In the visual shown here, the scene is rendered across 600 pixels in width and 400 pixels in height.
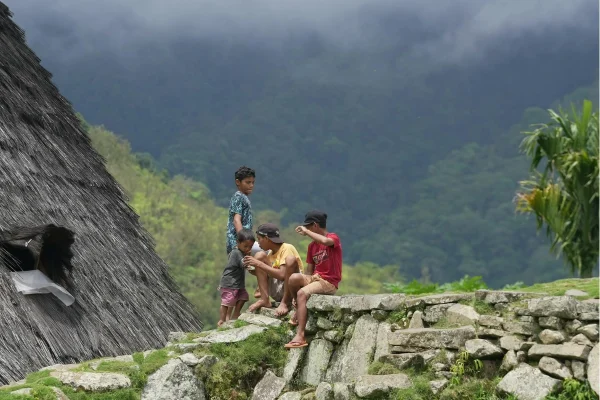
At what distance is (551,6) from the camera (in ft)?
377

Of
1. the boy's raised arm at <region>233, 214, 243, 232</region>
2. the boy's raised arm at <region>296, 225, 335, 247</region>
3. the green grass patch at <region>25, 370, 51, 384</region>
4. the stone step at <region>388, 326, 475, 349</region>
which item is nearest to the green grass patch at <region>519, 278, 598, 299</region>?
the stone step at <region>388, 326, 475, 349</region>

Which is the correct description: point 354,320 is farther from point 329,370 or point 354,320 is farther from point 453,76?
point 453,76

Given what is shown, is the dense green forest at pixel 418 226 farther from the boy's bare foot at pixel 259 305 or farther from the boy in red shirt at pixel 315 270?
the boy in red shirt at pixel 315 270

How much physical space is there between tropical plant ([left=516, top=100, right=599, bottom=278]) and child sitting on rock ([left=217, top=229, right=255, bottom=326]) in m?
10.6

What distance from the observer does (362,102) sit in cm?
11238

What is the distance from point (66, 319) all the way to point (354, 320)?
116 inches

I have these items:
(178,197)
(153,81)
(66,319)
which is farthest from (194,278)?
(153,81)

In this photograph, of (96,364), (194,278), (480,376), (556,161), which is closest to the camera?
(480,376)

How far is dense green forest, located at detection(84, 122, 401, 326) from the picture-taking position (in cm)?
4769

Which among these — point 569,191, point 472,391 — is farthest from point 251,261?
point 569,191

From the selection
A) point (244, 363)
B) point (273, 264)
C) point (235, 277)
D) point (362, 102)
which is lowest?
point (244, 363)

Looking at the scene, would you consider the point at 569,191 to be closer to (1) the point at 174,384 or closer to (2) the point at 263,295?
(2) the point at 263,295

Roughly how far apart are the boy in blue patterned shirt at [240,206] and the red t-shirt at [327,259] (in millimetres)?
886

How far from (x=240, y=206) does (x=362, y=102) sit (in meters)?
104
